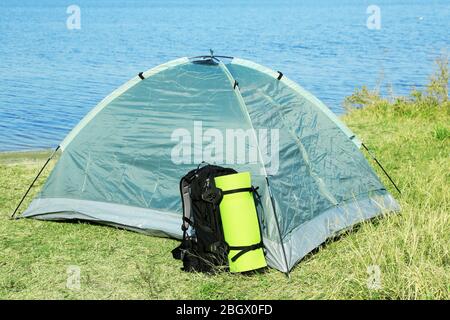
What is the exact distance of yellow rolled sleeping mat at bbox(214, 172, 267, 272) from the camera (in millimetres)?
4996

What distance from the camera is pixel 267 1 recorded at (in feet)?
299

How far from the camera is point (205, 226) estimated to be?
201 inches

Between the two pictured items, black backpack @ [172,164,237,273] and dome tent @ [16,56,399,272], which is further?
dome tent @ [16,56,399,272]

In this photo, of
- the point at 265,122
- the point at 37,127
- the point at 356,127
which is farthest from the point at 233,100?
the point at 37,127

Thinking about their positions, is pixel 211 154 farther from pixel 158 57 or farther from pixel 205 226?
pixel 158 57
